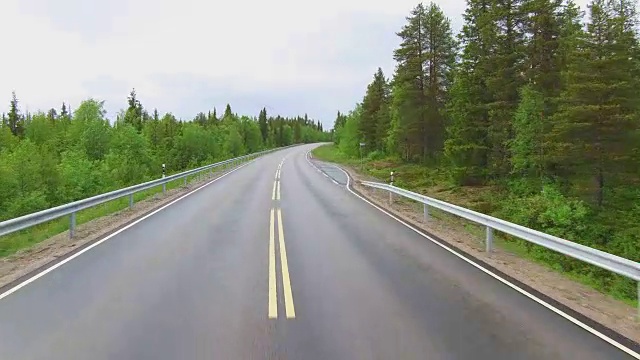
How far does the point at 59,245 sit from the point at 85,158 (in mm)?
36744

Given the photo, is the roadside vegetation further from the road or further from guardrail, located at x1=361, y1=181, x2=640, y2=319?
guardrail, located at x1=361, y1=181, x2=640, y2=319

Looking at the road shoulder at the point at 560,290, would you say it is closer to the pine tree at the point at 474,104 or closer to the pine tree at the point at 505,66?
the pine tree at the point at 505,66

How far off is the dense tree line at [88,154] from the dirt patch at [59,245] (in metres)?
12.9

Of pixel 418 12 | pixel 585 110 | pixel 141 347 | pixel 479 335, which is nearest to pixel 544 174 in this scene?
pixel 585 110

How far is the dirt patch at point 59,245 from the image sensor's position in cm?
811

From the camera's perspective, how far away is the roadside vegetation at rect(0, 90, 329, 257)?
951 inches

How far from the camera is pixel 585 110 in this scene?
67.9ft

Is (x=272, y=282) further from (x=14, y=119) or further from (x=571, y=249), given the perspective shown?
(x=14, y=119)

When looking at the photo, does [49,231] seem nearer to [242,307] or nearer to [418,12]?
[242,307]

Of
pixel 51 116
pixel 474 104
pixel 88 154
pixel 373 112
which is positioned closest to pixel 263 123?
pixel 51 116

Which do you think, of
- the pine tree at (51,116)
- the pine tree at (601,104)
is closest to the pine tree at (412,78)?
the pine tree at (601,104)

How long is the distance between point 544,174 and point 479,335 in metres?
24.4

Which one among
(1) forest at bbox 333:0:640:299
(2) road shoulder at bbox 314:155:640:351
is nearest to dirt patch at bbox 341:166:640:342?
(2) road shoulder at bbox 314:155:640:351

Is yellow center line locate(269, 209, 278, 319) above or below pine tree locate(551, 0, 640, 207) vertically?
below
